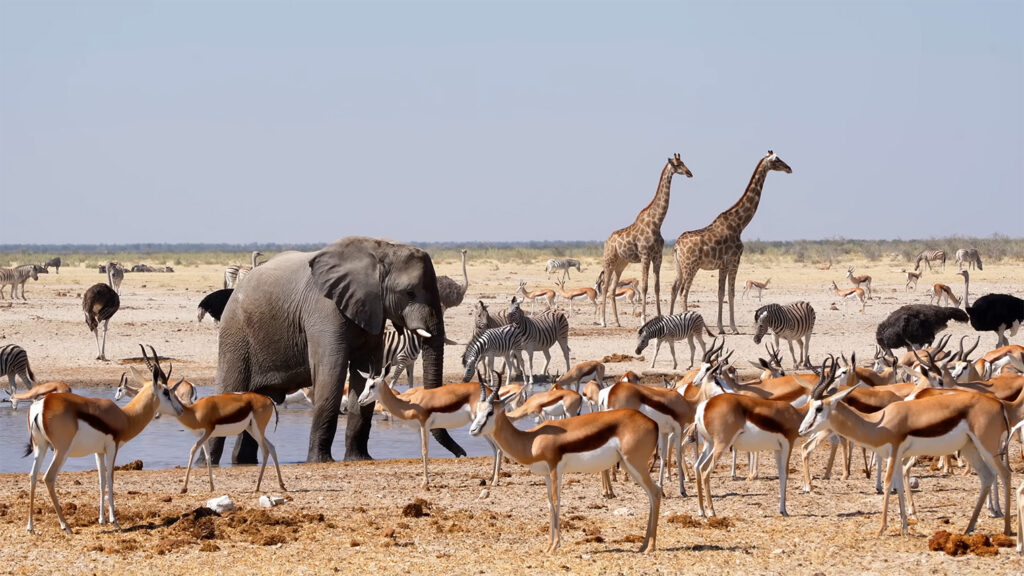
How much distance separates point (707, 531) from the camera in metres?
9.02

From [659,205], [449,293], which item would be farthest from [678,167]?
[449,293]

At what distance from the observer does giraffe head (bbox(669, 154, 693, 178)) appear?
29.5 metres

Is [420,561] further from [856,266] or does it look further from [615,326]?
[856,266]

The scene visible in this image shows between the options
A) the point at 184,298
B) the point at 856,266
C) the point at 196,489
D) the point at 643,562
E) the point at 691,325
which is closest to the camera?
the point at 643,562

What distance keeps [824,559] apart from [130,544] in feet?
15.1

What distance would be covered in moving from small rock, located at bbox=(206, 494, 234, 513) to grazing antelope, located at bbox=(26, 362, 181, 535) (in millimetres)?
742

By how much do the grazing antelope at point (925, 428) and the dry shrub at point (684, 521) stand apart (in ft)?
3.58

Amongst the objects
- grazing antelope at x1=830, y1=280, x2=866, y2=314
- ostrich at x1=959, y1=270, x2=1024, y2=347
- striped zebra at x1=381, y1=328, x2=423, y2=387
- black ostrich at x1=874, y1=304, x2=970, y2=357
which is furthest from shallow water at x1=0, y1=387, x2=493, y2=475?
grazing antelope at x1=830, y1=280, x2=866, y2=314

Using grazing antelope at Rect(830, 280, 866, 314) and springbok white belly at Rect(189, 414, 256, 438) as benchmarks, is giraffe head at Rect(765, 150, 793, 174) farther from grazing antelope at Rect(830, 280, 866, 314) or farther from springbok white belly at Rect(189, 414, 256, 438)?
springbok white belly at Rect(189, 414, 256, 438)

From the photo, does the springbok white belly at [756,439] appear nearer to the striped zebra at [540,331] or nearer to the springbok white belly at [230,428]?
Answer: the springbok white belly at [230,428]

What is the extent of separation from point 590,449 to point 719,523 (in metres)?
1.41

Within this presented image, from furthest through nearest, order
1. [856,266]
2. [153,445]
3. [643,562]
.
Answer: [856,266], [153,445], [643,562]

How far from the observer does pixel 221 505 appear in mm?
9672

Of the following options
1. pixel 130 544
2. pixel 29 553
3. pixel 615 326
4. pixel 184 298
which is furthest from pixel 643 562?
pixel 184 298
